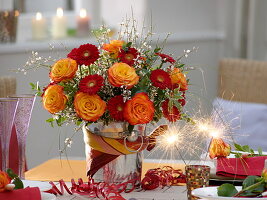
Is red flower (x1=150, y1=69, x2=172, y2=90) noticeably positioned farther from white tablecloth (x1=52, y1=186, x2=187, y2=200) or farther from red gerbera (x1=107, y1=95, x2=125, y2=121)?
white tablecloth (x1=52, y1=186, x2=187, y2=200)

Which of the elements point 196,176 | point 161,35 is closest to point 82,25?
point 161,35

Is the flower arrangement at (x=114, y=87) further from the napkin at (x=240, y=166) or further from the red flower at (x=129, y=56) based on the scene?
the napkin at (x=240, y=166)

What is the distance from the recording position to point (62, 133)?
3086 mm

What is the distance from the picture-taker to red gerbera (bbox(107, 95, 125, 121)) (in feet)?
4.93

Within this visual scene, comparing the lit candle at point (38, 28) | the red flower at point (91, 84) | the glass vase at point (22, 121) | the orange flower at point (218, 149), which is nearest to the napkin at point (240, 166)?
the orange flower at point (218, 149)

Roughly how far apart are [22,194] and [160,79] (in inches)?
16.4

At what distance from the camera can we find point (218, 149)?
1.65 metres

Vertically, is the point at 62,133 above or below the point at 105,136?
below

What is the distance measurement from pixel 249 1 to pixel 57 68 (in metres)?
2.75

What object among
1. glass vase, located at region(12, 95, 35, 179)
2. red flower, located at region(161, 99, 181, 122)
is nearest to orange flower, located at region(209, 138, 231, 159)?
red flower, located at region(161, 99, 181, 122)

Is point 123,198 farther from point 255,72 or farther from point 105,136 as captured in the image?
point 255,72

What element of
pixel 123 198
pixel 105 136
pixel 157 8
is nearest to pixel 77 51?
pixel 105 136

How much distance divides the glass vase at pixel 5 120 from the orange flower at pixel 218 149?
0.50 m

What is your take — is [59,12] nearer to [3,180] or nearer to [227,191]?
[3,180]
